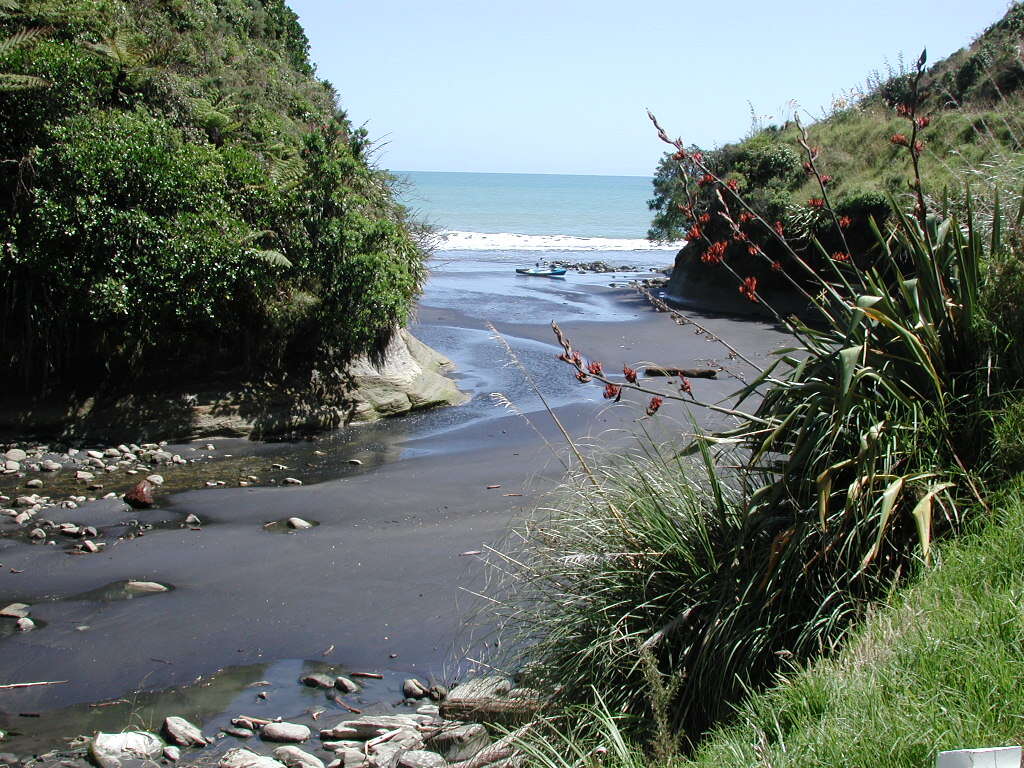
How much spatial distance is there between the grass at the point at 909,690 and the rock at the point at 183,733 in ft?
9.04

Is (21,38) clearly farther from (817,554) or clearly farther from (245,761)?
(817,554)

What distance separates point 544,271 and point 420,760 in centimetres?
3418

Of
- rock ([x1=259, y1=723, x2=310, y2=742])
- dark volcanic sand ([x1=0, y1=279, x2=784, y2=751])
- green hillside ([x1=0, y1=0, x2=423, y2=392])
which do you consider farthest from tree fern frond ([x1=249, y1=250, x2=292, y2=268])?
rock ([x1=259, y1=723, x2=310, y2=742])

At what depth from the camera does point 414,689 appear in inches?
247

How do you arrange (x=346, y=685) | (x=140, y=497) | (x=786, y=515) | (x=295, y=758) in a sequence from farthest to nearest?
(x=140, y=497) → (x=346, y=685) → (x=295, y=758) → (x=786, y=515)

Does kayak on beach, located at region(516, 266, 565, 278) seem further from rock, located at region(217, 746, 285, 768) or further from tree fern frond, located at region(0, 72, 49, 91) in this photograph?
rock, located at region(217, 746, 285, 768)

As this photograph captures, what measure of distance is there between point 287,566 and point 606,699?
17.4ft

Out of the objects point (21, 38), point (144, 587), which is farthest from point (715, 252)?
point (21, 38)

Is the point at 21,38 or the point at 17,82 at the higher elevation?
the point at 21,38

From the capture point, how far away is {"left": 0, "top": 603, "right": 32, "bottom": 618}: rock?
24.3 feet

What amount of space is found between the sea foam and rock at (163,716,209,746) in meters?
46.2

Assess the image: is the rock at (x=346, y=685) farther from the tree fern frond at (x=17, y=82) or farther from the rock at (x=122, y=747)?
the tree fern frond at (x=17, y=82)

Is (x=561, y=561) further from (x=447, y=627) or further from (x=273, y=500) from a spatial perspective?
(x=273, y=500)

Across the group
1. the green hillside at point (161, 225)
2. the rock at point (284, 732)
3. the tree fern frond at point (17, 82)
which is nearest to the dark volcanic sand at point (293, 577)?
the rock at point (284, 732)
